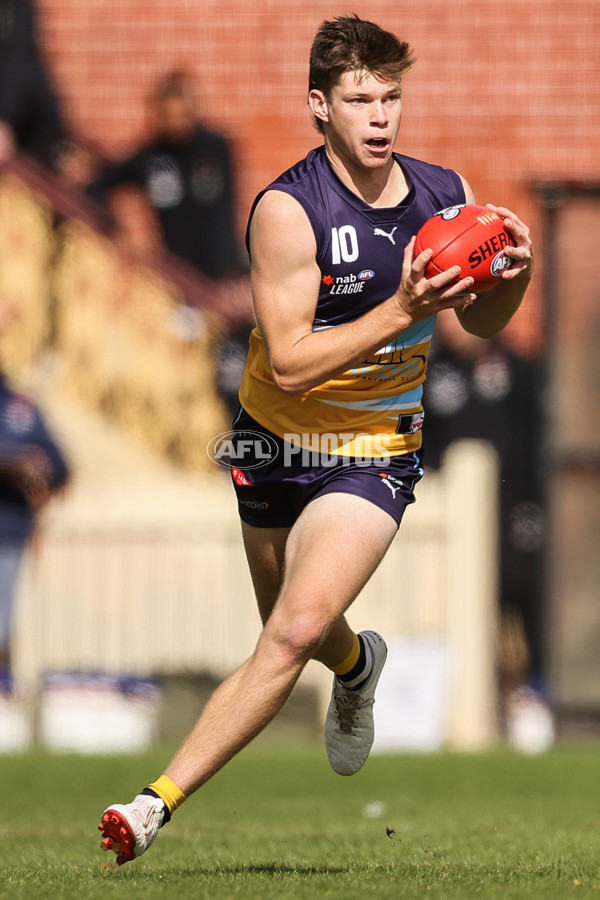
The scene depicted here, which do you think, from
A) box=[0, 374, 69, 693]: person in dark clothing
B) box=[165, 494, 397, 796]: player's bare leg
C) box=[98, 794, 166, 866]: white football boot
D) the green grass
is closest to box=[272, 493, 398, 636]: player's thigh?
box=[165, 494, 397, 796]: player's bare leg

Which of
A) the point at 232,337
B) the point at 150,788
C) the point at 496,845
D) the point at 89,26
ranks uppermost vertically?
the point at 89,26

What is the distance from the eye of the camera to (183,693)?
1179cm

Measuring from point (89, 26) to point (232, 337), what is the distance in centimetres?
461

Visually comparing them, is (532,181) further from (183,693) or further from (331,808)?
(331,808)

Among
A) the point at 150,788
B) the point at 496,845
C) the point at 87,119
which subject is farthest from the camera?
the point at 87,119

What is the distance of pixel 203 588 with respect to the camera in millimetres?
11828

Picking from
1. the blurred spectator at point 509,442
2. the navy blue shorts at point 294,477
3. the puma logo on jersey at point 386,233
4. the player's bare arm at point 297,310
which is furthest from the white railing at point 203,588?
the player's bare arm at point 297,310

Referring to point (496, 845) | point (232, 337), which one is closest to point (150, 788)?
point (496, 845)

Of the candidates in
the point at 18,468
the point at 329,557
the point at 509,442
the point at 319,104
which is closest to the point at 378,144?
the point at 319,104

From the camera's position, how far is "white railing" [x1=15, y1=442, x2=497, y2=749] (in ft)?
38.2

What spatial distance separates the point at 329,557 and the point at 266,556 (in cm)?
75

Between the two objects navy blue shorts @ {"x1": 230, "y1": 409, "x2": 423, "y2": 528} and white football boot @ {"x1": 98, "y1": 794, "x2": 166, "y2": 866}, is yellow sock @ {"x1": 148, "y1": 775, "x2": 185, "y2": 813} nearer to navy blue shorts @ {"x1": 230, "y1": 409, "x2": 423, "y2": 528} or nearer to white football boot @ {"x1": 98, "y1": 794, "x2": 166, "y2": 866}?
white football boot @ {"x1": 98, "y1": 794, "x2": 166, "y2": 866}

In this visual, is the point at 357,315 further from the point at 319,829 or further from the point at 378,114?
the point at 319,829

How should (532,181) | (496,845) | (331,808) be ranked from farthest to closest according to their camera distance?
(532,181) < (331,808) < (496,845)
